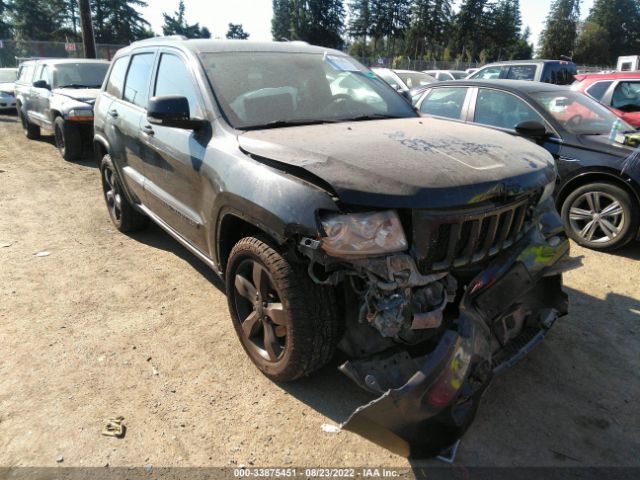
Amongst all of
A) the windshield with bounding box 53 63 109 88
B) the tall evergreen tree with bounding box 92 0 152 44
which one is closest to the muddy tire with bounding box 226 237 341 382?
the windshield with bounding box 53 63 109 88

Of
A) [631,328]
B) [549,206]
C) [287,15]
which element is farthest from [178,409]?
[287,15]

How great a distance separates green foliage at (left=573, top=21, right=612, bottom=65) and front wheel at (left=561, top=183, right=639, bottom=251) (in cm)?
7463

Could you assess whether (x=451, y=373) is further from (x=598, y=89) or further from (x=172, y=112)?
(x=598, y=89)

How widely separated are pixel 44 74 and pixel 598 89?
424 inches

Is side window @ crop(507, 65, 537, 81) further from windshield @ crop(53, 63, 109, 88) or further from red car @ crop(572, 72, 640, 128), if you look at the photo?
windshield @ crop(53, 63, 109, 88)

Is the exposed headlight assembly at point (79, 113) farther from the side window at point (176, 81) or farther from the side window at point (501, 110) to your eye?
the side window at point (501, 110)

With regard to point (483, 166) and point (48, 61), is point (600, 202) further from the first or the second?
point (48, 61)

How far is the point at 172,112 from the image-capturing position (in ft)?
9.67

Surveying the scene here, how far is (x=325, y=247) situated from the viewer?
7.07 ft

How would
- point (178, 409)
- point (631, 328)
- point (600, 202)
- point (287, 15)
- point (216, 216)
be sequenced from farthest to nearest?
point (287, 15) → point (600, 202) → point (631, 328) → point (216, 216) → point (178, 409)

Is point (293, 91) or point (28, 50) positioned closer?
point (293, 91)

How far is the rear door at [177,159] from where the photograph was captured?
3178 millimetres

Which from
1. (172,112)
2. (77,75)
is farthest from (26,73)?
(172,112)

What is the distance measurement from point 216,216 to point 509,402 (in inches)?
79.8
